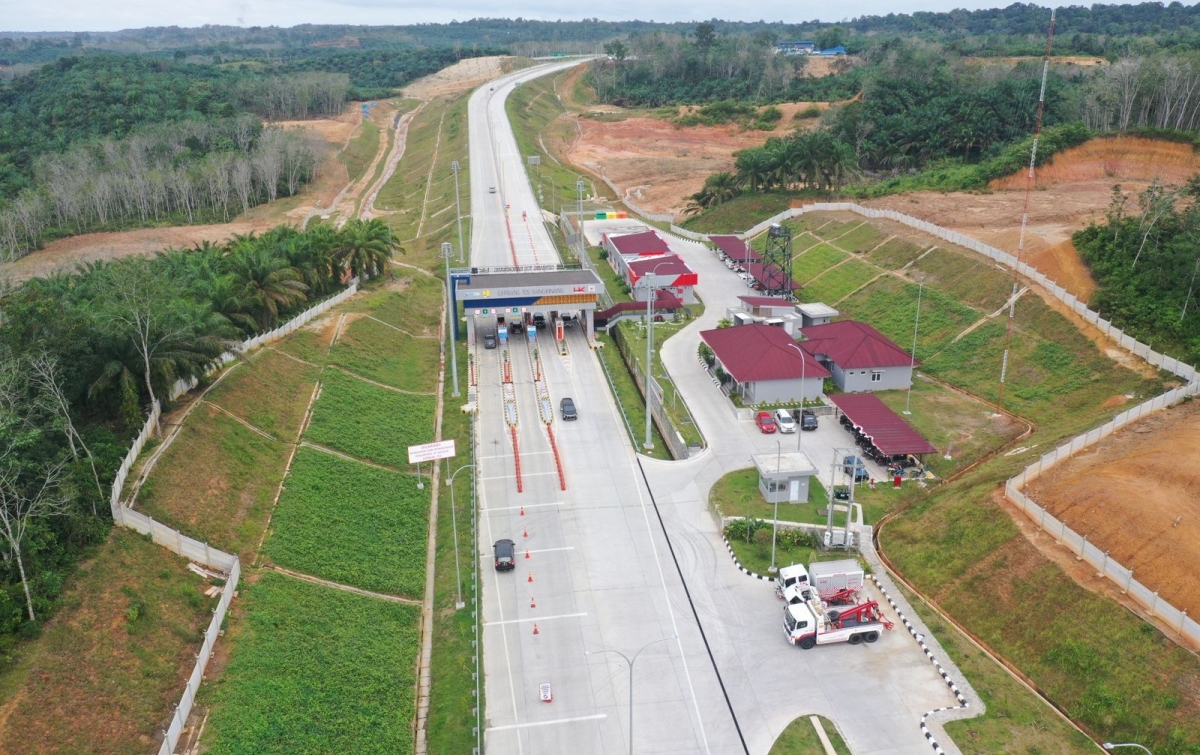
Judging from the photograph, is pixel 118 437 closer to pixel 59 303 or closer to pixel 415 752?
pixel 59 303

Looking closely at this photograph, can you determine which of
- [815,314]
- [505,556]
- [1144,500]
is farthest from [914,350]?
[505,556]

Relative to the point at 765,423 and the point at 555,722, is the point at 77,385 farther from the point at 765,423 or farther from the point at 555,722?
the point at 765,423

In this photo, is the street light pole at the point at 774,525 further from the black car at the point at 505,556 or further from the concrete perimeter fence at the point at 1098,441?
the black car at the point at 505,556

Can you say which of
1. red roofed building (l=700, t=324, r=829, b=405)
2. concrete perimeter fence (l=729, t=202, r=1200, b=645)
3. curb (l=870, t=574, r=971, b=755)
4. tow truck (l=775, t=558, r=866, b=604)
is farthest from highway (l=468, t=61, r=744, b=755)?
concrete perimeter fence (l=729, t=202, r=1200, b=645)

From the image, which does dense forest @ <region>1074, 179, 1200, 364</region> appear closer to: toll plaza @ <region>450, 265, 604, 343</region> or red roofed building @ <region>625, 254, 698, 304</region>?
red roofed building @ <region>625, 254, 698, 304</region>

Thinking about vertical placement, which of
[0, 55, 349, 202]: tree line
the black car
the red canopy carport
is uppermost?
[0, 55, 349, 202]: tree line

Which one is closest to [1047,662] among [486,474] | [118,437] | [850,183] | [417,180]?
[486,474]

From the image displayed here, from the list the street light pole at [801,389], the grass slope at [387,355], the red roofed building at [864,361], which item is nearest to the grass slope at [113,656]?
the grass slope at [387,355]
